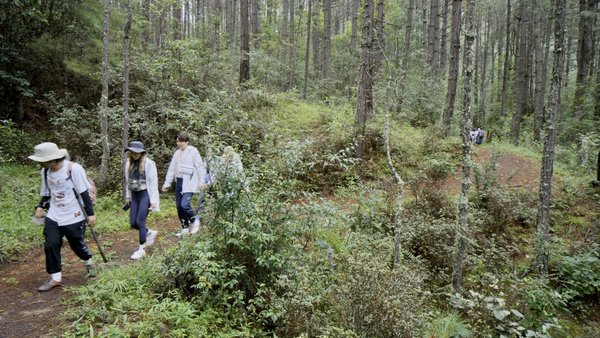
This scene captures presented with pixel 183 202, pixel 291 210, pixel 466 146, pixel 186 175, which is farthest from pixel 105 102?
pixel 466 146

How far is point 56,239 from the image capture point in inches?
196

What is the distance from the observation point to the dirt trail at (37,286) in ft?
13.8

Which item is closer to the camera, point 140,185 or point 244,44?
point 140,185

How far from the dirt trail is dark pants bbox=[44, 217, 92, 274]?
37 cm

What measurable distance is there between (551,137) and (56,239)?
870cm

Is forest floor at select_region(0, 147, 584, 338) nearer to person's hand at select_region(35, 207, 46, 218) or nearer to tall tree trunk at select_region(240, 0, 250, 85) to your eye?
person's hand at select_region(35, 207, 46, 218)

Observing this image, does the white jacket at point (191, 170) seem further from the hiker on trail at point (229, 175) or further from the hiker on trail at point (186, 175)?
the hiker on trail at point (229, 175)

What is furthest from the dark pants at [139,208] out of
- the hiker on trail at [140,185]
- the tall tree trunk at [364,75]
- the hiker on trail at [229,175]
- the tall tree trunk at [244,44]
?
the tall tree trunk at [244,44]

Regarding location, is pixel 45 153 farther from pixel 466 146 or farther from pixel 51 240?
pixel 466 146

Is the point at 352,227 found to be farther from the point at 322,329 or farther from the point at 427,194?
the point at 322,329

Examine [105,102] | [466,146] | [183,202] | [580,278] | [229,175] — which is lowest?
[580,278]

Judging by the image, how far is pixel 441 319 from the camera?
5270 mm

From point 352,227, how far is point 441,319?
9.68ft

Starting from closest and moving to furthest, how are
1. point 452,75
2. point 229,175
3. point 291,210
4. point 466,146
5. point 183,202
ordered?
point 229,175, point 291,210, point 466,146, point 183,202, point 452,75
